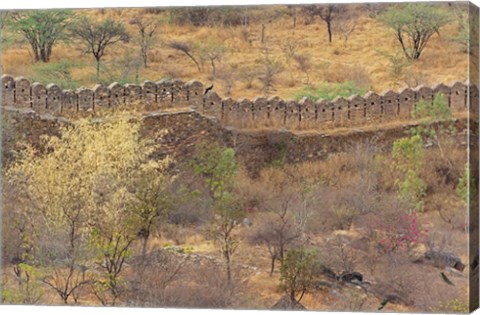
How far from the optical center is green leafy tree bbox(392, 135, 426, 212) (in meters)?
14.9

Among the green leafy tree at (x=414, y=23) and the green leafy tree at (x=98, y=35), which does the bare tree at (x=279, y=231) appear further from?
the green leafy tree at (x=98, y=35)

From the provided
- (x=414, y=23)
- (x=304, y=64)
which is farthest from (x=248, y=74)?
(x=414, y=23)

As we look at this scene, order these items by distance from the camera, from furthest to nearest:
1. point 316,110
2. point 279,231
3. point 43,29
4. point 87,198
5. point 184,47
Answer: point 43,29, point 87,198, point 184,47, point 316,110, point 279,231

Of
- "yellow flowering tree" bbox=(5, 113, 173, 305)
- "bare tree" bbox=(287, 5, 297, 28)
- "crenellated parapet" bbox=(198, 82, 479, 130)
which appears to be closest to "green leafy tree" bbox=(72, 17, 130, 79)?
"yellow flowering tree" bbox=(5, 113, 173, 305)

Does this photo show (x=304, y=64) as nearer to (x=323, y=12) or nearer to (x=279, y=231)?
(x=323, y=12)

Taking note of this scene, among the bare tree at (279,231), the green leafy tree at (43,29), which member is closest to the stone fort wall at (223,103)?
the green leafy tree at (43,29)

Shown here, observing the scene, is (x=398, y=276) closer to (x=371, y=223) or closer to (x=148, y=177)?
(x=371, y=223)

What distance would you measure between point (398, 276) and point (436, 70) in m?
2.29

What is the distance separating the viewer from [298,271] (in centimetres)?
1513

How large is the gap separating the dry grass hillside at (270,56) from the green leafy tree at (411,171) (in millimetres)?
685

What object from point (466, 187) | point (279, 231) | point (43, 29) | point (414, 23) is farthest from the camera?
point (43, 29)

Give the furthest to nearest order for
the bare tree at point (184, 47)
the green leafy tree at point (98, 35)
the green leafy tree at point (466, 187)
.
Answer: the green leafy tree at point (98, 35)
the bare tree at point (184, 47)
the green leafy tree at point (466, 187)

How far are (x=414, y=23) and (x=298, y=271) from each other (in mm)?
3020

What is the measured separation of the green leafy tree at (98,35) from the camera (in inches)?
620
